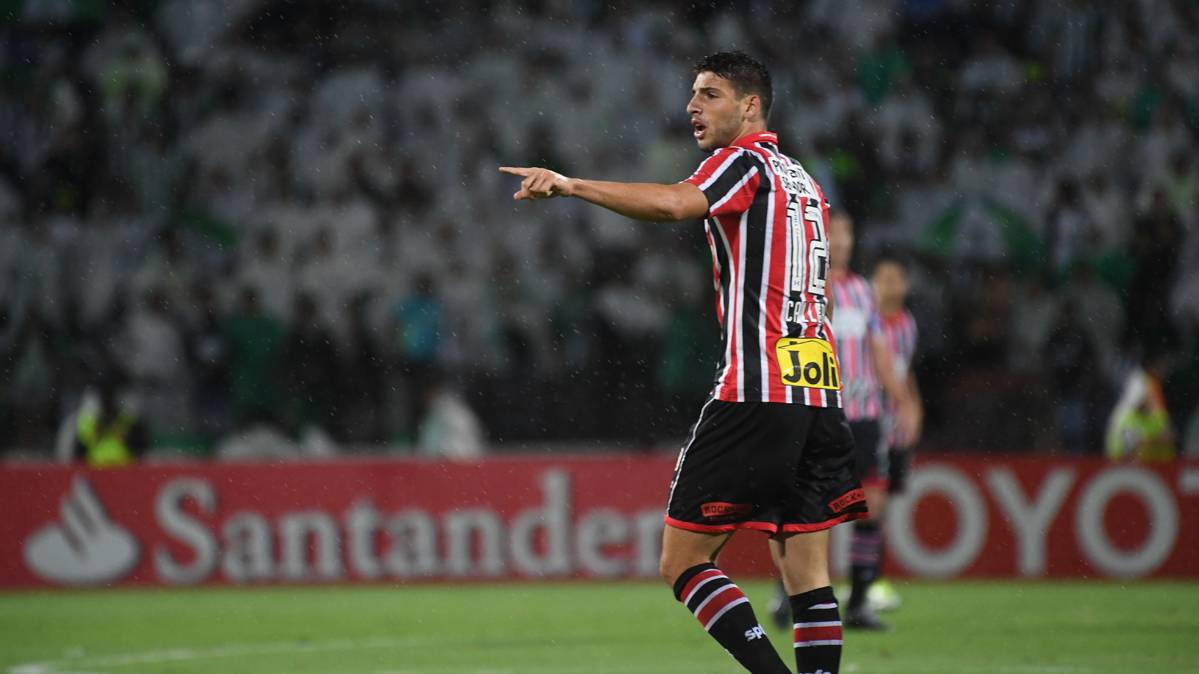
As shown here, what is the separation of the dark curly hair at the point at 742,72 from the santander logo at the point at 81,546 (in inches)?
355

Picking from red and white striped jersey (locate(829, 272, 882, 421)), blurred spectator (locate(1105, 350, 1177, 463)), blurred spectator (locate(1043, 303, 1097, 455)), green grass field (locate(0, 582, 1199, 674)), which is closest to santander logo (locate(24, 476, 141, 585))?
green grass field (locate(0, 582, 1199, 674))

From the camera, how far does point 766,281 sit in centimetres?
554

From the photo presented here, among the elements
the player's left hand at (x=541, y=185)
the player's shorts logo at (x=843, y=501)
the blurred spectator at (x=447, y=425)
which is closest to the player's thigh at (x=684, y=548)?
the player's shorts logo at (x=843, y=501)

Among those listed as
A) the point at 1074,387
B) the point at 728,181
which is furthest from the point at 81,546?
the point at 728,181

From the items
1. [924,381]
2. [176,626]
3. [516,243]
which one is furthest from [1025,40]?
[176,626]

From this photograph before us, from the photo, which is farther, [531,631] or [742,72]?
[531,631]

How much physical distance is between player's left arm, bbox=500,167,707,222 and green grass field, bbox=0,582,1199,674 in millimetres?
3235

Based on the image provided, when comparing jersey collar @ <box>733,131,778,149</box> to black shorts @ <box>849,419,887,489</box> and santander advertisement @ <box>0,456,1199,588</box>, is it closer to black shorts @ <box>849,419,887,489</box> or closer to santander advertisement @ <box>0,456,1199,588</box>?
black shorts @ <box>849,419,887,489</box>

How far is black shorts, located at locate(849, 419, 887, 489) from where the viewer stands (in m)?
9.41

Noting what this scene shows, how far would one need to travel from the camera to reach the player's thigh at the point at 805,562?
5.69 m

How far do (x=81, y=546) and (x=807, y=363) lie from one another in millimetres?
9272

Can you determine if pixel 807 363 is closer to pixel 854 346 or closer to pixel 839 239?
pixel 839 239

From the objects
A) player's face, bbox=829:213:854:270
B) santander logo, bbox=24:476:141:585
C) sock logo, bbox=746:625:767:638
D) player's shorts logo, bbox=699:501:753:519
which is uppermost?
player's face, bbox=829:213:854:270

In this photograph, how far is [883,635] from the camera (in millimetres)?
9406
